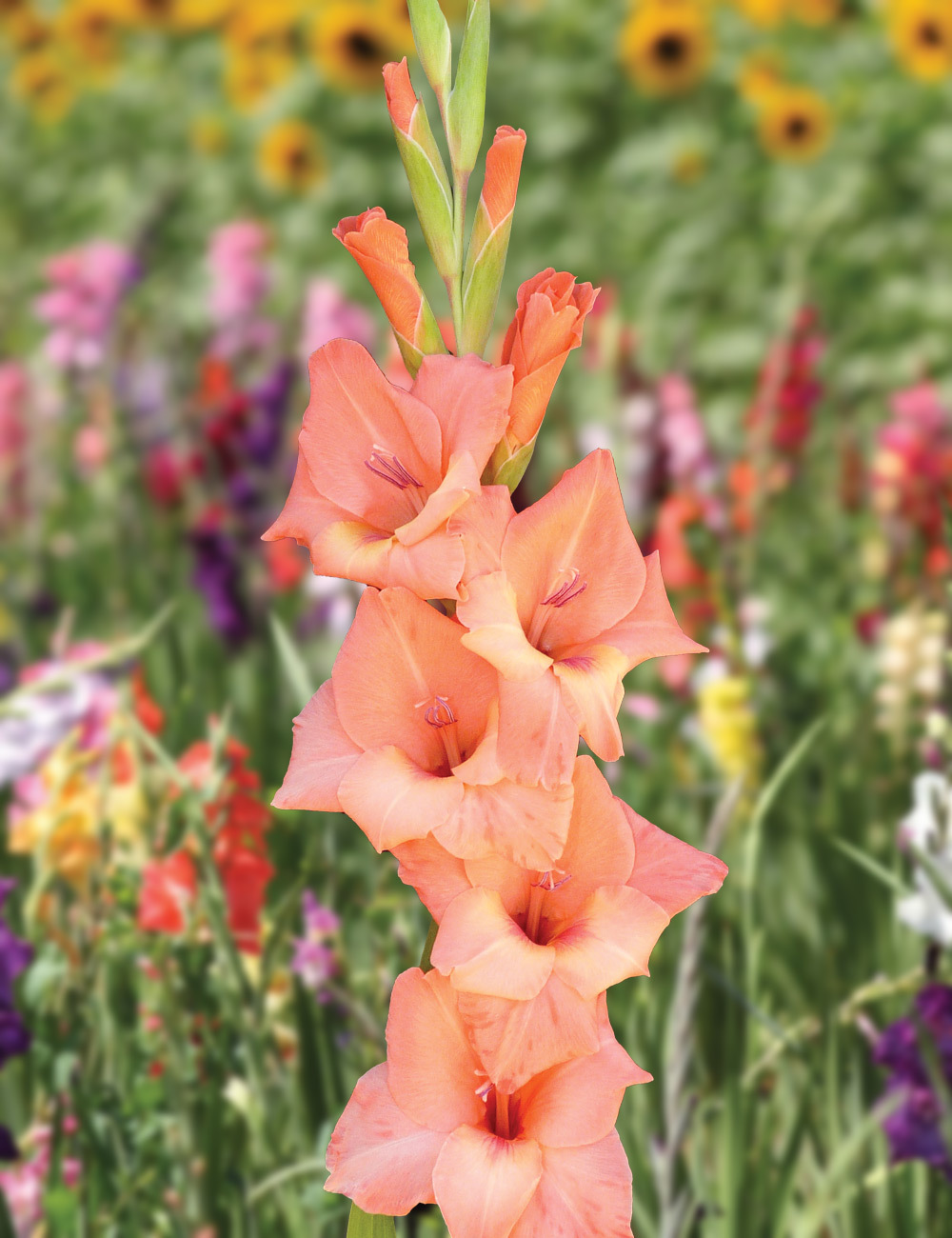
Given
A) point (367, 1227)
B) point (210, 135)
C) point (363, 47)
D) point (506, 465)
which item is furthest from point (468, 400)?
point (210, 135)

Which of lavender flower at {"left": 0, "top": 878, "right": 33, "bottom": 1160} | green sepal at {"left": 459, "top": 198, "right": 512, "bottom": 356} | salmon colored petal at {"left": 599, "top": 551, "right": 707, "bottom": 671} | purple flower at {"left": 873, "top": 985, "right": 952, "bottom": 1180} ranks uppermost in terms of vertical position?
green sepal at {"left": 459, "top": 198, "right": 512, "bottom": 356}

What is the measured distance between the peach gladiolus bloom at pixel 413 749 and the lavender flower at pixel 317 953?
70 centimetres

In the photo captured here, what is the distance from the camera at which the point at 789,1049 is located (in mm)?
1503

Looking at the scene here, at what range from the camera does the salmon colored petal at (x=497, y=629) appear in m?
0.69

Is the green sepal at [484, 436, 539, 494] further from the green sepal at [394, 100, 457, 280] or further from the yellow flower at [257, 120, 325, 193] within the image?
the yellow flower at [257, 120, 325, 193]

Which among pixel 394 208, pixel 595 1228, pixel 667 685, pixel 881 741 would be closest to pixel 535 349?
pixel 595 1228

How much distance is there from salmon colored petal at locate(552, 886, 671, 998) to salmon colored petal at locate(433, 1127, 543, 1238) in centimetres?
12

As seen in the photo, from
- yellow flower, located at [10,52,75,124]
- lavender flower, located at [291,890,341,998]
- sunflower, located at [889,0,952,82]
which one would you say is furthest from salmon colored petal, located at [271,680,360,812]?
yellow flower, located at [10,52,75,124]

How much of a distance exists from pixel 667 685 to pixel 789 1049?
4.47 ft

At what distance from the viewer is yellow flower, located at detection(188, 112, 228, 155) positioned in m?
6.03

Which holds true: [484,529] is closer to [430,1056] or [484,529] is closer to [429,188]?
[429,188]

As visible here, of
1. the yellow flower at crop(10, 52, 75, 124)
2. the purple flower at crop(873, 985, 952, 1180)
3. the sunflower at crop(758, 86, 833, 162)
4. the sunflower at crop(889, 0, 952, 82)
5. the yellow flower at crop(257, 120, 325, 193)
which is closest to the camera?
the purple flower at crop(873, 985, 952, 1180)

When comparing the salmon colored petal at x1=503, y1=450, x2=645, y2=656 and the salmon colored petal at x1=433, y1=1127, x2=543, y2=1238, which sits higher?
the salmon colored petal at x1=503, y1=450, x2=645, y2=656

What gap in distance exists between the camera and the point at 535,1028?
0.71 m
